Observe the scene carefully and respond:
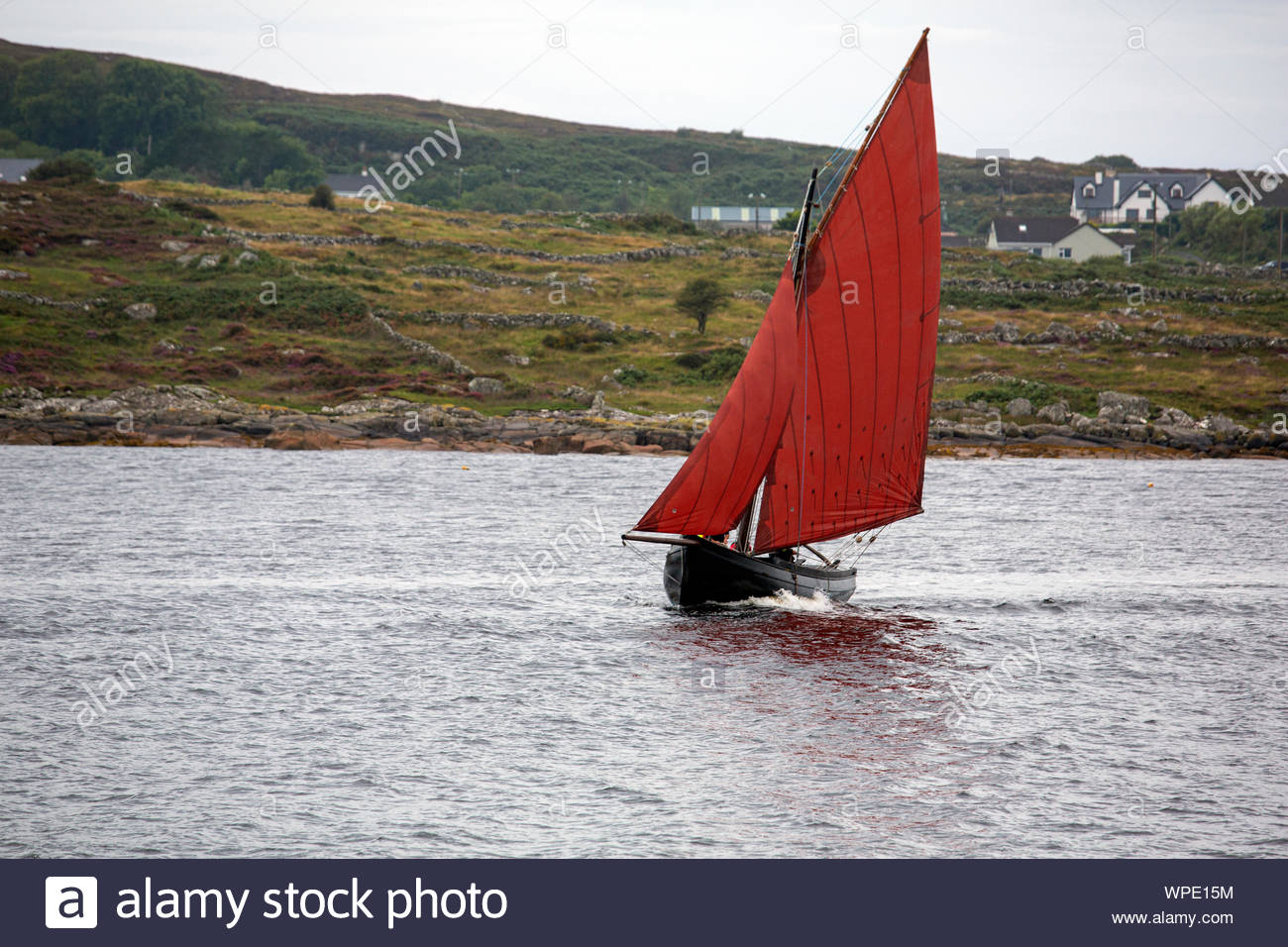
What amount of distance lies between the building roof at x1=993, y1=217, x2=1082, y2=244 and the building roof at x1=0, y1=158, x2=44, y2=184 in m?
134

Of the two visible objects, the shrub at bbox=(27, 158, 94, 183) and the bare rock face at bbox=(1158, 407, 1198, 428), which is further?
the shrub at bbox=(27, 158, 94, 183)

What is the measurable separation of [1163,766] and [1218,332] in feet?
309

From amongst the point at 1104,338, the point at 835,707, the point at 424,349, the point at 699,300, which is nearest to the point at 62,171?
the point at 424,349

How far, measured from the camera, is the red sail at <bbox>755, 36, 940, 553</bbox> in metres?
31.3

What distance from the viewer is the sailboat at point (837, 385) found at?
103 ft

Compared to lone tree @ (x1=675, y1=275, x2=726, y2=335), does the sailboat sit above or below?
below

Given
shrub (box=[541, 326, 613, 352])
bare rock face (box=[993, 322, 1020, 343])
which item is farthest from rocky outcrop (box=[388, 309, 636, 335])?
bare rock face (box=[993, 322, 1020, 343])

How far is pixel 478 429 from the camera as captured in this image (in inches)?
3349

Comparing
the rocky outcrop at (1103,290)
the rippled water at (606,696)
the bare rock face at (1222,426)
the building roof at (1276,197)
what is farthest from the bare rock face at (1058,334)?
the building roof at (1276,197)

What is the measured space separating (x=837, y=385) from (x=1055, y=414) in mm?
62560

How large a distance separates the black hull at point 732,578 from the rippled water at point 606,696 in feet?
2.65

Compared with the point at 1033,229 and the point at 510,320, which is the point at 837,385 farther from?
the point at 1033,229
